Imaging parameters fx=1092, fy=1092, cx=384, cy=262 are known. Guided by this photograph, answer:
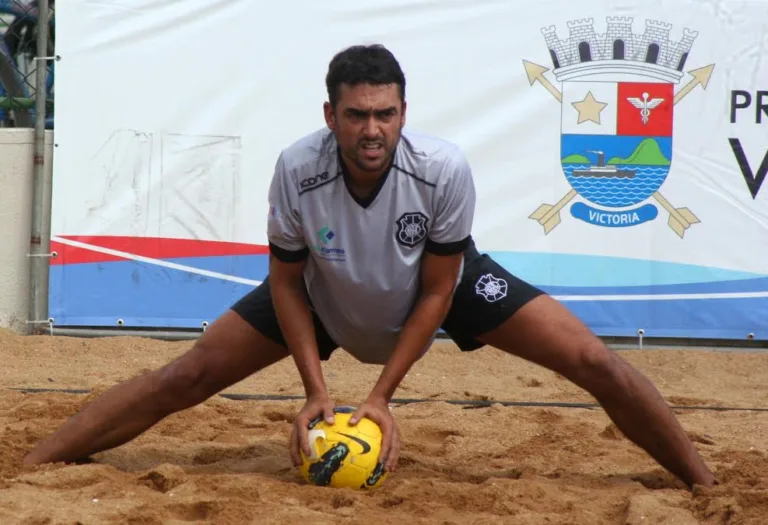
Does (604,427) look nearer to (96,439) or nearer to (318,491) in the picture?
(318,491)

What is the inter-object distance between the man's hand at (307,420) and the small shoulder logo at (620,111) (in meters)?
3.87

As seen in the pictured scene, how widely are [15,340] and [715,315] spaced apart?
4.70m

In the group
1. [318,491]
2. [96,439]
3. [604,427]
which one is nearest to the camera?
[318,491]

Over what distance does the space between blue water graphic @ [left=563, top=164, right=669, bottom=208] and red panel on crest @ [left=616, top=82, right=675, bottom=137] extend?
0.25m

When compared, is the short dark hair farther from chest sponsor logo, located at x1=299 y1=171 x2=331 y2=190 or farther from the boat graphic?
the boat graphic

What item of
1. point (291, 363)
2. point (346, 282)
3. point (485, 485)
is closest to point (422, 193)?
point (346, 282)

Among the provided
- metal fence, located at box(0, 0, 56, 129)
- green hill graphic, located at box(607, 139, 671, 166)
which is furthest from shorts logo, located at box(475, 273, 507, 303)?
metal fence, located at box(0, 0, 56, 129)

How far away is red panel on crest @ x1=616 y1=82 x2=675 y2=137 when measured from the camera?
736cm

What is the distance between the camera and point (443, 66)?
7.43 meters

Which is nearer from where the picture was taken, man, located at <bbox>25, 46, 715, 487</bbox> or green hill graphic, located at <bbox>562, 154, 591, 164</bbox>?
man, located at <bbox>25, 46, 715, 487</bbox>

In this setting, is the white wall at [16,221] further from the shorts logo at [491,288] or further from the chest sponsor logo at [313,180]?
the shorts logo at [491,288]

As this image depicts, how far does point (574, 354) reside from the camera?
12.9ft

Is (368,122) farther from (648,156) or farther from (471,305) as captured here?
(648,156)

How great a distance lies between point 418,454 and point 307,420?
99 centimetres
